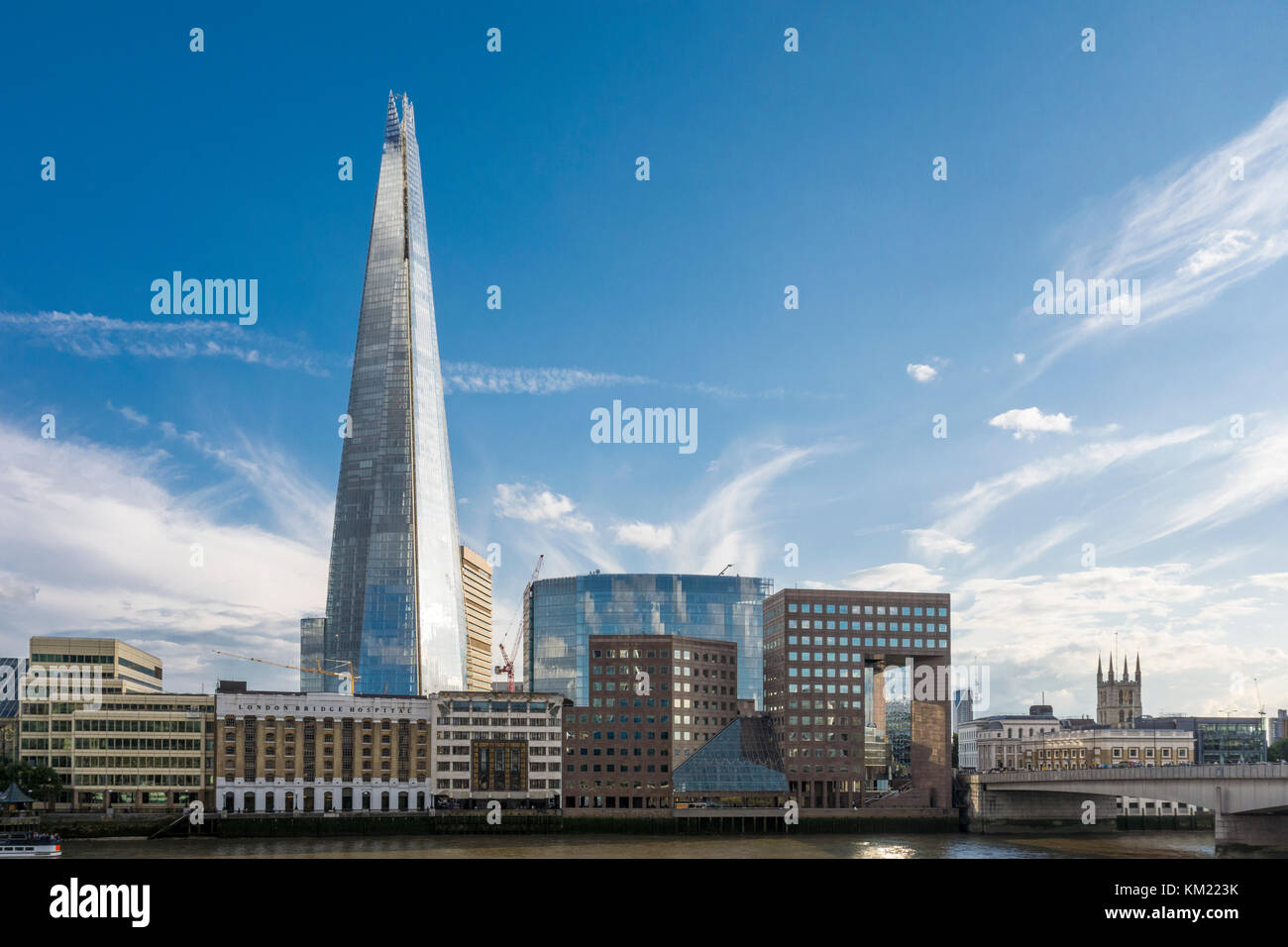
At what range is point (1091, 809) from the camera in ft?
447

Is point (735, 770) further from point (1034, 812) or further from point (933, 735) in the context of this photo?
point (1034, 812)

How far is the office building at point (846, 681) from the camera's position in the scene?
14050 centimetres

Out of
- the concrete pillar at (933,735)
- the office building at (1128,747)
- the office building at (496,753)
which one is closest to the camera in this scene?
the concrete pillar at (933,735)

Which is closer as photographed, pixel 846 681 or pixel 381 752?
pixel 381 752

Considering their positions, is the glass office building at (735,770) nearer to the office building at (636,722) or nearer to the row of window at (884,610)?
the office building at (636,722)

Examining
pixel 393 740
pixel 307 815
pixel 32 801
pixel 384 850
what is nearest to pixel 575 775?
pixel 393 740

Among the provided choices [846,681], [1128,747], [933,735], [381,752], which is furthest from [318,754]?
[1128,747]

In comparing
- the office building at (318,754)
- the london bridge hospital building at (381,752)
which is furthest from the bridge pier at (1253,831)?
the office building at (318,754)

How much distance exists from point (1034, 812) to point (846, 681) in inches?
1011

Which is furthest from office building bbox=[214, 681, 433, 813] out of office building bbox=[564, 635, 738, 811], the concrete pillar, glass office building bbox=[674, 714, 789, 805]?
the concrete pillar

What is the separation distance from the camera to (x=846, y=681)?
476ft

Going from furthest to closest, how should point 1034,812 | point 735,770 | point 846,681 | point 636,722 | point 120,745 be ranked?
point 846,681, point 636,722, point 735,770, point 120,745, point 1034,812

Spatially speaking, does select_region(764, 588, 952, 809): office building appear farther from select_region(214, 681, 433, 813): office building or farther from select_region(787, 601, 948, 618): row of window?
select_region(214, 681, 433, 813): office building

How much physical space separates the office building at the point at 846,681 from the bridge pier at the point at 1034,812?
210 inches
